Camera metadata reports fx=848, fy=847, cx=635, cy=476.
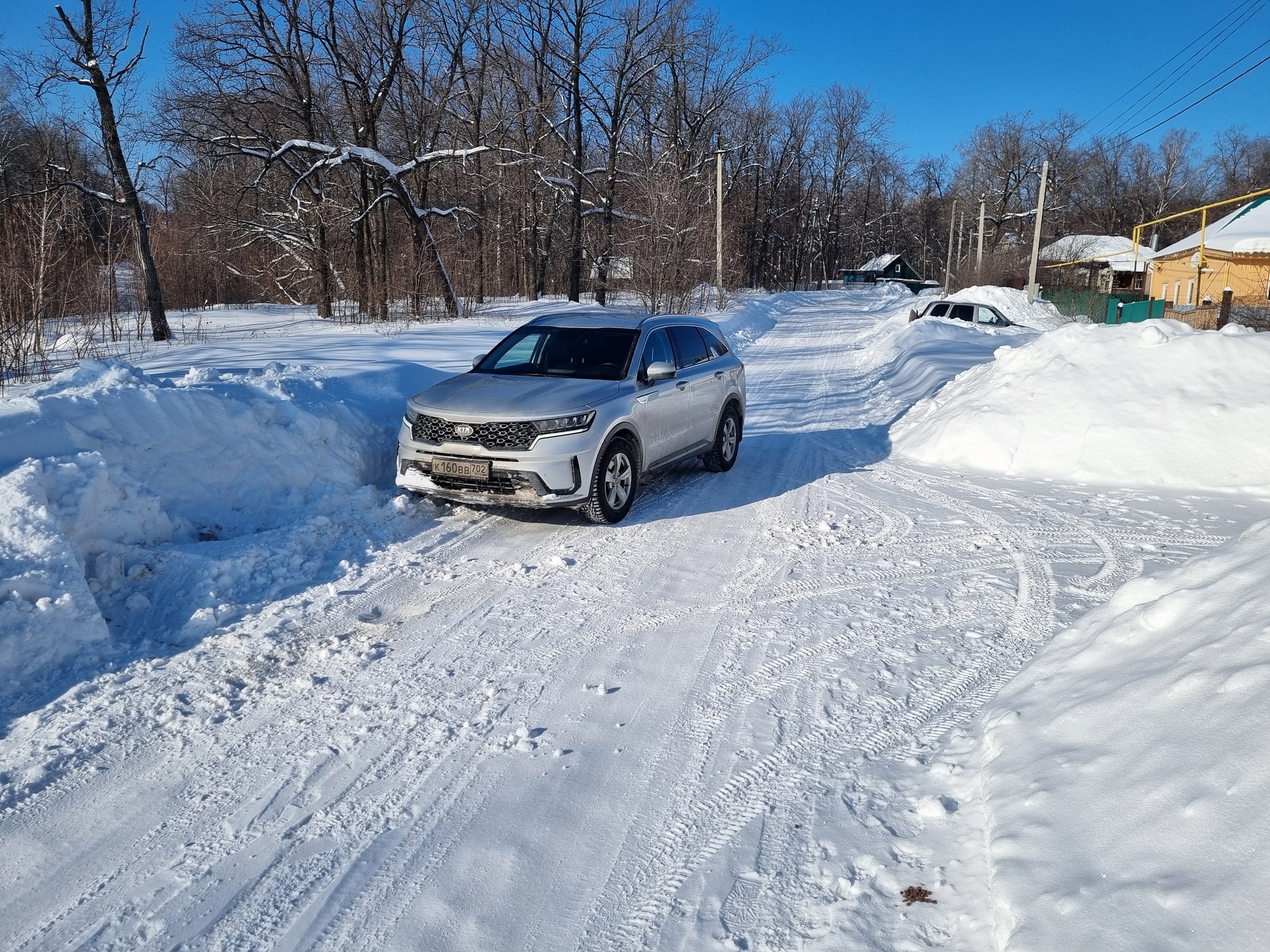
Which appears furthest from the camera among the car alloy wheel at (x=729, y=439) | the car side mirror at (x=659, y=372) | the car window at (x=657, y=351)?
the car alloy wheel at (x=729, y=439)

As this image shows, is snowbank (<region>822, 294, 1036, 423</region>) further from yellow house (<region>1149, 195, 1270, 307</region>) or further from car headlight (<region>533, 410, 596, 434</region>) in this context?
yellow house (<region>1149, 195, 1270, 307</region>)

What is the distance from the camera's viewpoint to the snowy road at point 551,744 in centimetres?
290

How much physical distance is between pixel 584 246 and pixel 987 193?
218 ft

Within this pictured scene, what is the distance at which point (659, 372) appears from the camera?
789 cm

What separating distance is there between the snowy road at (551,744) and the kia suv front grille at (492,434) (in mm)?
744

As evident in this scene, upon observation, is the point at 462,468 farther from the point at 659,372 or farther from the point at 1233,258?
the point at 1233,258

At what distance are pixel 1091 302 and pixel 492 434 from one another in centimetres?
3546

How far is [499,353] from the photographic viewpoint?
8453mm

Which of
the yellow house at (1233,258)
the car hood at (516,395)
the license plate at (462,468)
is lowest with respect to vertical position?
the license plate at (462,468)

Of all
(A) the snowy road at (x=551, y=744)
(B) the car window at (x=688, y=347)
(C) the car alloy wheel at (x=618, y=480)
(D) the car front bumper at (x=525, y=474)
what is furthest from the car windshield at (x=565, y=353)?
(A) the snowy road at (x=551, y=744)

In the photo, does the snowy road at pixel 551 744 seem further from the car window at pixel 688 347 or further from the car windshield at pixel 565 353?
the car window at pixel 688 347

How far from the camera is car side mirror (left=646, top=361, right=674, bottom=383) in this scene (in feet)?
25.8

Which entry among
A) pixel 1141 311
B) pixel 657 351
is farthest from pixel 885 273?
pixel 657 351

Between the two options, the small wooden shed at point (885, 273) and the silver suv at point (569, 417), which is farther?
the small wooden shed at point (885, 273)
